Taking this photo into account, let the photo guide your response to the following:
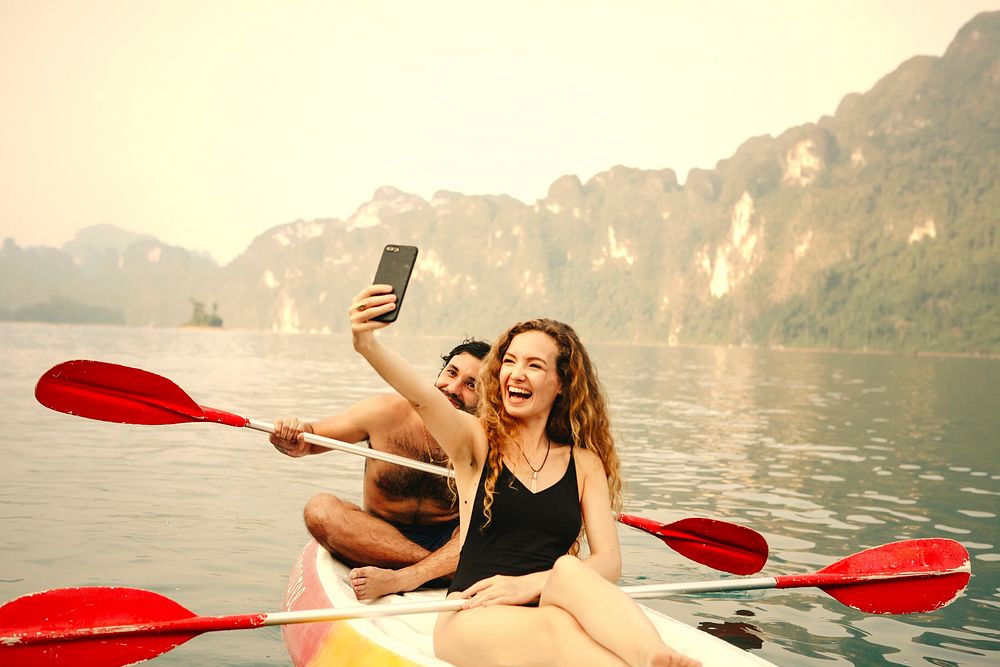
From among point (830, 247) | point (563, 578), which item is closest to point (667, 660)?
point (563, 578)

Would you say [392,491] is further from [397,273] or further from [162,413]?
[397,273]

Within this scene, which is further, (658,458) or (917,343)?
(917,343)

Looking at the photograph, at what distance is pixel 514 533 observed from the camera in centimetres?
341

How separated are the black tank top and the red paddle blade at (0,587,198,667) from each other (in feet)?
3.79

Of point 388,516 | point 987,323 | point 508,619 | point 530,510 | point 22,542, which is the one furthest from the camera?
point 987,323

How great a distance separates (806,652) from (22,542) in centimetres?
580

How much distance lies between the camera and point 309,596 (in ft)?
14.7

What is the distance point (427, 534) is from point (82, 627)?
188cm

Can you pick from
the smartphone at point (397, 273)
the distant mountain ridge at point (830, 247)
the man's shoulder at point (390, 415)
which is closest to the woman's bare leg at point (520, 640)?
the smartphone at point (397, 273)

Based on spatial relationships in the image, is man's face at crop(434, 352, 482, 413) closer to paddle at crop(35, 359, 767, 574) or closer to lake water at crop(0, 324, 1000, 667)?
paddle at crop(35, 359, 767, 574)

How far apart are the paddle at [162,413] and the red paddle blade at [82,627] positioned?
1.28m

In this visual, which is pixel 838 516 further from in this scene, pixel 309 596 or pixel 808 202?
pixel 808 202

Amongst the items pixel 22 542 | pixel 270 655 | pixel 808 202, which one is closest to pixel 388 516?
pixel 270 655

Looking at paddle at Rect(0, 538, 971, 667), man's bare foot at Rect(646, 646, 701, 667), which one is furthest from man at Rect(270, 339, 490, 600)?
man's bare foot at Rect(646, 646, 701, 667)
